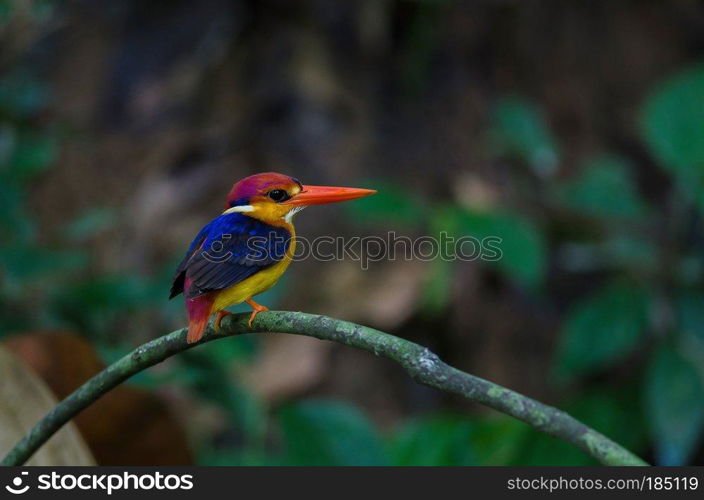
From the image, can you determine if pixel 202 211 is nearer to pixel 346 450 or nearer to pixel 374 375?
pixel 374 375

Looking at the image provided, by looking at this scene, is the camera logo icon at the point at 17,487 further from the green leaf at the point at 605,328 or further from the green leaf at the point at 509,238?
the green leaf at the point at 605,328

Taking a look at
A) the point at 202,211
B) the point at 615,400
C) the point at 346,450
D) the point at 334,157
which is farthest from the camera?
the point at 334,157

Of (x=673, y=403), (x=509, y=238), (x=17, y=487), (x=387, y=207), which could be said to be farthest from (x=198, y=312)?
(x=673, y=403)

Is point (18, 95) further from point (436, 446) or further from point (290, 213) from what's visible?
point (290, 213)

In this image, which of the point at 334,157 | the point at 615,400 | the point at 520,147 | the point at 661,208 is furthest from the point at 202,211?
the point at 661,208

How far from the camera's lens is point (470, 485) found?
46.3 inches

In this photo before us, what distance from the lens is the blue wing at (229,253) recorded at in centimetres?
85

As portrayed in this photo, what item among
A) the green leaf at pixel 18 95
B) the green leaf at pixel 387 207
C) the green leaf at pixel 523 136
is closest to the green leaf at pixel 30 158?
the green leaf at pixel 18 95

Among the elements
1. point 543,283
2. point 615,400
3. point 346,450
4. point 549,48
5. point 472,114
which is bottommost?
point 346,450

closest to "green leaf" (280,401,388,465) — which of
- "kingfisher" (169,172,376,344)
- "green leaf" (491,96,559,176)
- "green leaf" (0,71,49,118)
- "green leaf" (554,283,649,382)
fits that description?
"kingfisher" (169,172,376,344)

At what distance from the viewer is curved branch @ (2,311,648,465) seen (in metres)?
0.67

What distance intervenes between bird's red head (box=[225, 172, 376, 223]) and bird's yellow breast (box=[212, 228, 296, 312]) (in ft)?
0.13

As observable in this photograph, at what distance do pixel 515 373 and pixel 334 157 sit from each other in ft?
3.35

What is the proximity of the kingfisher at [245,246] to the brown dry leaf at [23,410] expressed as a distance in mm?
388
